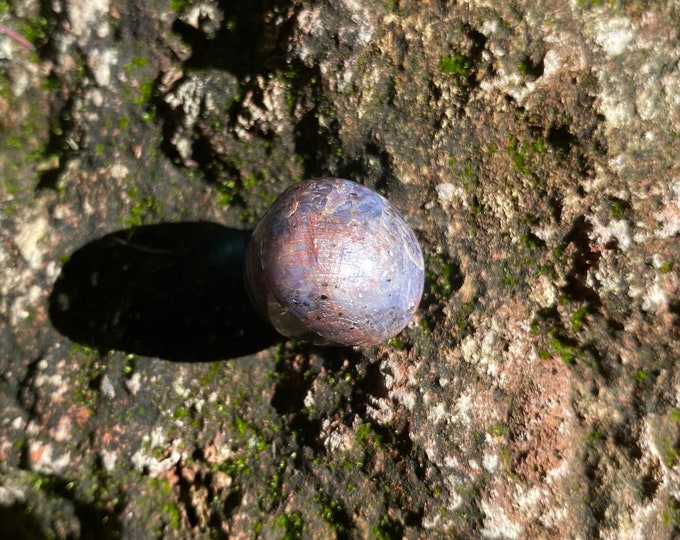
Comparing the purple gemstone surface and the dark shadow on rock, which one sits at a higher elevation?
the purple gemstone surface

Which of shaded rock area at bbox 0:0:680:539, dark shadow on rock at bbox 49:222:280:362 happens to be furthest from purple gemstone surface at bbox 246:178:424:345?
dark shadow on rock at bbox 49:222:280:362

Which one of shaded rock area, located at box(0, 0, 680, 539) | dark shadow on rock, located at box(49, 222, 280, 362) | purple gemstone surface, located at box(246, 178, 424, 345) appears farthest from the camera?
dark shadow on rock, located at box(49, 222, 280, 362)

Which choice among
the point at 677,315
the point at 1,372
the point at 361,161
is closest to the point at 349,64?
the point at 361,161

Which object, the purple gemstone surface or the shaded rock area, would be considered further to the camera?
the shaded rock area

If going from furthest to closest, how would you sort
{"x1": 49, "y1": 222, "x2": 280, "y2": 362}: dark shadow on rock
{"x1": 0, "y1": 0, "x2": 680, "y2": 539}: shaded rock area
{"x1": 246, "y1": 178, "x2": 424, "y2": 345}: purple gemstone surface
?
{"x1": 49, "y1": 222, "x2": 280, "y2": 362}: dark shadow on rock < {"x1": 0, "y1": 0, "x2": 680, "y2": 539}: shaded rock area < {"x1": 246, "y1": 178, "x2": 424, "y2": 345}: purple gemstone surface

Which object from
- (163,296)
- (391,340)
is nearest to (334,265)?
(391,340)

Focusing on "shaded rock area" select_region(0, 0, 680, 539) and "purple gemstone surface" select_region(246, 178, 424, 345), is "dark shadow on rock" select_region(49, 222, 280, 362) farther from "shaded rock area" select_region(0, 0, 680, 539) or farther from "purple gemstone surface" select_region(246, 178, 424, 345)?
"purple gemstone surface" select_region(246, 178, 424, 345)

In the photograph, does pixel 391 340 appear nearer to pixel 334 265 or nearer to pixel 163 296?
pixel 334 265
